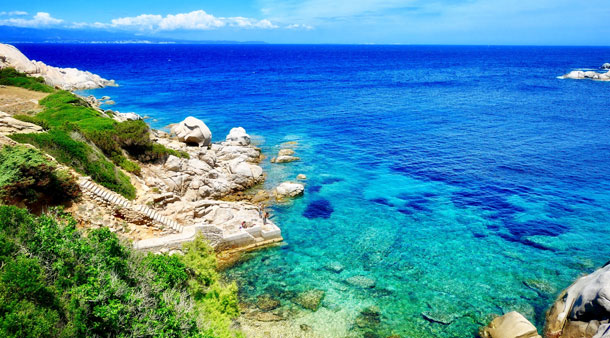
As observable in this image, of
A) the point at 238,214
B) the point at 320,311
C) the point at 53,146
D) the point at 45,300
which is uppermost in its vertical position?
the point at 53,146

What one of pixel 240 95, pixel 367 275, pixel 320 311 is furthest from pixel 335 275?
pixel 240 95

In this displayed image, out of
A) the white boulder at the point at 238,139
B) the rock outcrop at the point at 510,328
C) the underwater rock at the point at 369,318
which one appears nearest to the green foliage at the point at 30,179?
the underwater rock at the point at 369,318

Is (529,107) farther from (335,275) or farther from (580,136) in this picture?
(335,275)

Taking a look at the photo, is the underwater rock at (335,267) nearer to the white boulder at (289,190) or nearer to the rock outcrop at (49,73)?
the white boulder at (289,190)

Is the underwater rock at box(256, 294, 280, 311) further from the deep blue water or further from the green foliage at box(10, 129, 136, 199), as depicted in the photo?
the green foliage at box(10, 129, 136, 199)

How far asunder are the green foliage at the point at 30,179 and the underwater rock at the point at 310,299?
47.8ft

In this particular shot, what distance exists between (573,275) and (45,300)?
2705 centimetres

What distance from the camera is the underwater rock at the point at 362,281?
22109 mm

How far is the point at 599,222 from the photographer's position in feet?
95.2

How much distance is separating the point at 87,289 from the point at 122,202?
12326 mm

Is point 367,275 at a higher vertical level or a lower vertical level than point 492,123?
lower

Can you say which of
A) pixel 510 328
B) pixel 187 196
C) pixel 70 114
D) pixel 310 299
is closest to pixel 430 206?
pixel 510 328

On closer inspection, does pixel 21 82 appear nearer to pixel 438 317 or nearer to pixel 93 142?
pixel 93 142

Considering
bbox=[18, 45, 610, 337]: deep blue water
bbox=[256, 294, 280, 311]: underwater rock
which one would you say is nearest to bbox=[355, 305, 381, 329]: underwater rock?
bbox=[18, 45, 610, 337]: deep blue water
